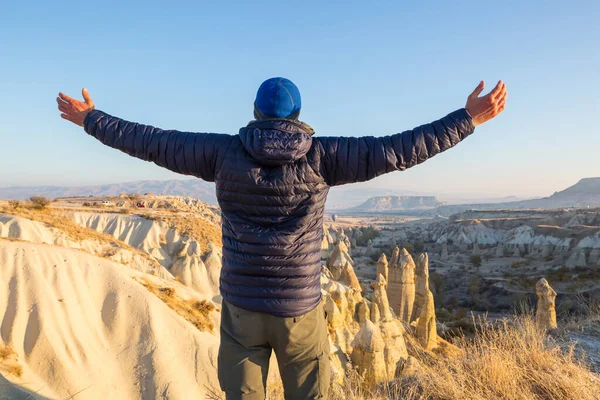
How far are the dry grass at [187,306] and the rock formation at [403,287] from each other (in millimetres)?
12794

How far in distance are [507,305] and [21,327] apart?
114 ft

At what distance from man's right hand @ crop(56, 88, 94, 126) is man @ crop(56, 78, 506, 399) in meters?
0.13

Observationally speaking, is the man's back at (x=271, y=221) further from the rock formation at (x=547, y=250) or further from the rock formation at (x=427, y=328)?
the rock formation at (x=547, y=250)

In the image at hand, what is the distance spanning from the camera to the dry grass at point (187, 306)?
1372 centimetres

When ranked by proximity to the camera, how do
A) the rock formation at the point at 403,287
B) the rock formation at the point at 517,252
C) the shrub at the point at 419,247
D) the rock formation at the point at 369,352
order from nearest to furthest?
the rock formation at the point at 369,352, the rock formation at the point at 403,287, the rock formation at the point at 517,252, the shrub at the point at 419,247

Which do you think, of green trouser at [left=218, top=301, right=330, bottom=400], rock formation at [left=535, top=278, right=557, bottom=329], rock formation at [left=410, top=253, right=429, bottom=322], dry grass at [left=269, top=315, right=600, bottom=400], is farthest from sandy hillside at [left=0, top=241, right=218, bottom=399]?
rock formation at [left=535, top=278, right=557, bottom=329]

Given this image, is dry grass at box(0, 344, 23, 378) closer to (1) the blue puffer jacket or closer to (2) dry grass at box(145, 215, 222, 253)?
(1) the blue puffer jacket

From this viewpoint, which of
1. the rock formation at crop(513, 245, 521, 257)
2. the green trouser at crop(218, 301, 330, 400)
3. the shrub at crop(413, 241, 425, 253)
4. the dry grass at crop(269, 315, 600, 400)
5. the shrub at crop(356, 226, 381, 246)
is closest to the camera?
the green trouser at crop(218, 301, 330, 400)

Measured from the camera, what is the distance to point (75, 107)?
2.57 meters

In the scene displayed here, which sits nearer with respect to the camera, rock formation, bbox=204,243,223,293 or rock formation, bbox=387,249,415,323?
rock formation, bbox=204,243,223,293

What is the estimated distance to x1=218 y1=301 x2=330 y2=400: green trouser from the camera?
2357 mm

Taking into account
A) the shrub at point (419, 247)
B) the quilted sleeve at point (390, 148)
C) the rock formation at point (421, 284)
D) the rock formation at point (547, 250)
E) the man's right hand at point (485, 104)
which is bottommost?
the shrub at point (419, 247)

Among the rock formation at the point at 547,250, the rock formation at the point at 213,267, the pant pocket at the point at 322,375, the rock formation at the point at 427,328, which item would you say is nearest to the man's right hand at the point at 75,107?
the pant pocket at the point at 322,375

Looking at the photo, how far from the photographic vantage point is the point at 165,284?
52.6 feet
